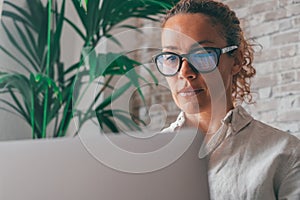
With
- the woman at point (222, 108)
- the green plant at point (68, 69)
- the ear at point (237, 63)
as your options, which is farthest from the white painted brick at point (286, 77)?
the ear at point (237, 63)

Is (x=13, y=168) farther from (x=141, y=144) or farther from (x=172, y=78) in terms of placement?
(x=172, y=78)

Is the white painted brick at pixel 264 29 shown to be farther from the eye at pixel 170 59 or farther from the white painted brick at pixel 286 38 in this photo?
the eye at pixel 170 59

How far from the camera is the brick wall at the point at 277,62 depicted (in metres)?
2.17

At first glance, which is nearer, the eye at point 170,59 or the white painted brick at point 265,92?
the eye at point 170,59

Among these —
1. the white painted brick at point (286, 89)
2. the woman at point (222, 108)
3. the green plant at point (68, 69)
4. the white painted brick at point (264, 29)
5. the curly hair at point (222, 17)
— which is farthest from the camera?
the white painted brick at point (264, 29)

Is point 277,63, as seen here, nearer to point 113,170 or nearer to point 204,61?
point 204,61

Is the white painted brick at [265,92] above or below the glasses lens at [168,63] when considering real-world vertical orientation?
below

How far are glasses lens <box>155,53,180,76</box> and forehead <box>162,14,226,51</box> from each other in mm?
29

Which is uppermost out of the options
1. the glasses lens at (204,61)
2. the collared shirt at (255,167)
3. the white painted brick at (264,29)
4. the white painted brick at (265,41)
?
the white painted brick at (264,29)

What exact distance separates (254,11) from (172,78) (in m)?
1.46

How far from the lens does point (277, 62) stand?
2.24 m

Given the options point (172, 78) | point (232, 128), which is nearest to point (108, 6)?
point (172, 78)

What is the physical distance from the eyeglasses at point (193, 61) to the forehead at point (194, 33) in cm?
2

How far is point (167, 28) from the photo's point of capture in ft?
3.81
